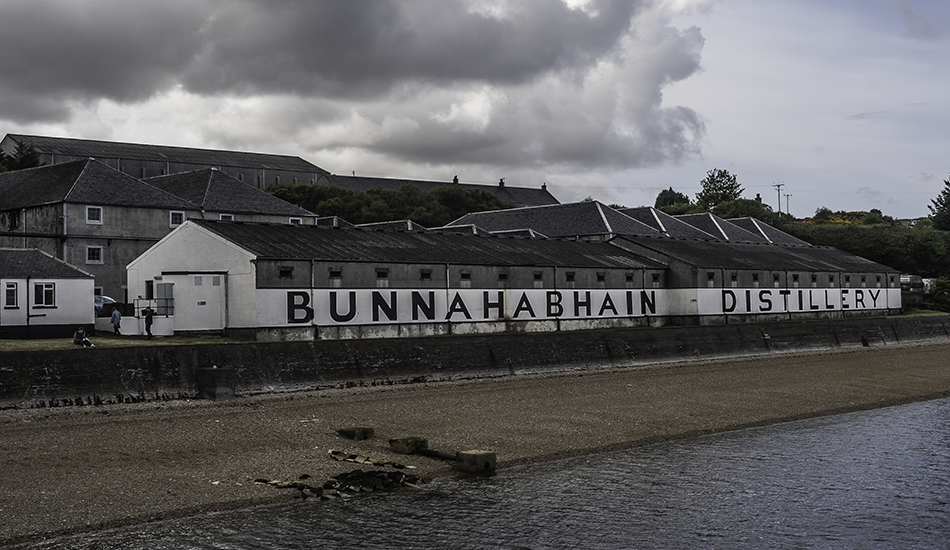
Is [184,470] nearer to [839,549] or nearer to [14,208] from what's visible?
[839,549]

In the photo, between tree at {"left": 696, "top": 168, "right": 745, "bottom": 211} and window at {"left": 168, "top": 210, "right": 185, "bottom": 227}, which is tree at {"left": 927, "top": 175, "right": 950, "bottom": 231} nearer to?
tree at {"left": 696, "top": 168, "right": 745, "bottom": 211}

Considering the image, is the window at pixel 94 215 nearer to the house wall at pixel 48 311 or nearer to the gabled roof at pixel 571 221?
the house wall at pixel 48 311

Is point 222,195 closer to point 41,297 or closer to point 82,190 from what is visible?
point 82,190

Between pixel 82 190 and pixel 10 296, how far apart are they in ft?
83.6

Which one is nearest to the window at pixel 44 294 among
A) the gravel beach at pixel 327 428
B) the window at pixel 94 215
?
the gravel beach at pixel 327 428

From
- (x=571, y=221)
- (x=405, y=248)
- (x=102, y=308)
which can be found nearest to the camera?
(x=405, y=248)

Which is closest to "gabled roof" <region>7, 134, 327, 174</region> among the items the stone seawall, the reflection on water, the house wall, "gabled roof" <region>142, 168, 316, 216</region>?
"gabled roof" <region>142, 168, 316, 216</region>

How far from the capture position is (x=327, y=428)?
23.9 metres

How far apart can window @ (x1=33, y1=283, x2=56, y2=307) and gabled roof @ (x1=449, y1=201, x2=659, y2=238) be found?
144 feet

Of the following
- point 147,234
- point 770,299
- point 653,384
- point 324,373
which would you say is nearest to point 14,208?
point 147,234

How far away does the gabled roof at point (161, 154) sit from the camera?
117750 mm

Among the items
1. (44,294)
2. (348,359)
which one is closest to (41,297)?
(44,294)

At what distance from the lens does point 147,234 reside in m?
64.0

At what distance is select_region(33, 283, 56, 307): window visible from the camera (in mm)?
38875
